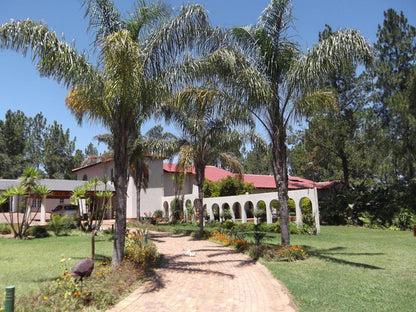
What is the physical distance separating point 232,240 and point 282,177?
4.28 meters

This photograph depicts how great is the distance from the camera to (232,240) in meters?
13.4

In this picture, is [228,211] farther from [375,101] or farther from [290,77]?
[290,77]

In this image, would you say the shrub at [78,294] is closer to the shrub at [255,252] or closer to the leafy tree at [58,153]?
the shrub at [255,252]

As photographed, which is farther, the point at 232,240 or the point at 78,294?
the point at 232,240

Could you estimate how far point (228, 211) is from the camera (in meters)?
24.5

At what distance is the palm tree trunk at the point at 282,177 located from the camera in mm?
10406

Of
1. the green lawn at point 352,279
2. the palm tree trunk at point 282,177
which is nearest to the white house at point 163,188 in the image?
the palm tree trunk at point 282,177

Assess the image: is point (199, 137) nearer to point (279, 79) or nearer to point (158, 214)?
point (279, 79)

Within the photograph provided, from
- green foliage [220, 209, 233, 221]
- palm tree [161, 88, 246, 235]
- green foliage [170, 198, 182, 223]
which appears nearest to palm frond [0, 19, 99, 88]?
palm tree [161, 88, 246, 235]

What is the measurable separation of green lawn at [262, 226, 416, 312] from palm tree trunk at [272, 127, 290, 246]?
1.14 m

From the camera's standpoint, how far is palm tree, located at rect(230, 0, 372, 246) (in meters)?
10.3

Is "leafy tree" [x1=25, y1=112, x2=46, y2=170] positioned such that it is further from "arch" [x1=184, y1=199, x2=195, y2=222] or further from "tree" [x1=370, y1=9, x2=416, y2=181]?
"tree" [x1=370, y1=9, x2=416, y2=181]

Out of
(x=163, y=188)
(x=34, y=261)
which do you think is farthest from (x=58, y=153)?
(x=34, y=261)

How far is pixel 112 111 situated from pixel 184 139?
952cm
